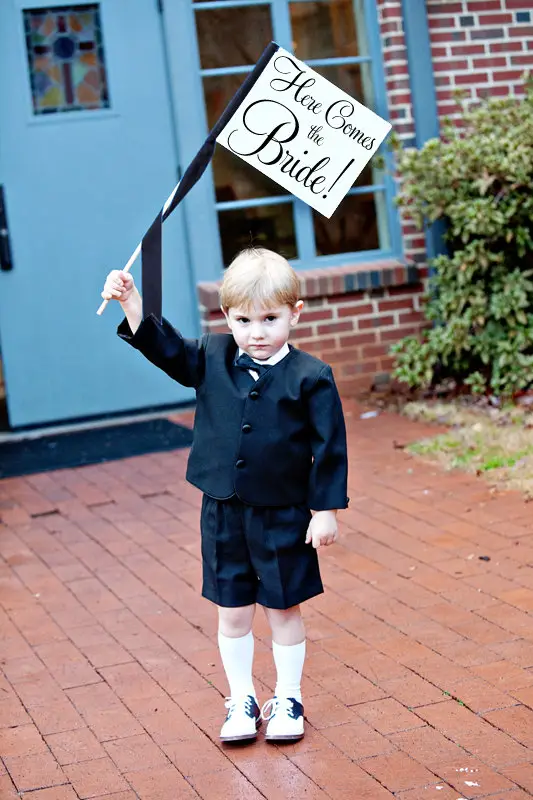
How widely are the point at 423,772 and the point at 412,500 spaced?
2451 millimetres

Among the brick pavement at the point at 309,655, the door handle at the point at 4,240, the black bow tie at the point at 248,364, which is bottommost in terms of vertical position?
the brick pavement at the point at 309,655

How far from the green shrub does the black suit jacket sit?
144 inches

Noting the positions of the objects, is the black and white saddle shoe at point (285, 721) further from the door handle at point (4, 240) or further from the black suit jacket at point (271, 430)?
the door handle at point (4, 240)

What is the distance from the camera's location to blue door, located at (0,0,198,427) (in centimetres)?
695

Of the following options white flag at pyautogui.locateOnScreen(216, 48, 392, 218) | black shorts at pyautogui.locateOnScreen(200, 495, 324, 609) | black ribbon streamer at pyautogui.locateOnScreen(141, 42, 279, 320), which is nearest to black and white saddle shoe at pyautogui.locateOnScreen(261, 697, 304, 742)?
black shorts at pyautogui.locateOnScreen(200, 495, 324, 609)

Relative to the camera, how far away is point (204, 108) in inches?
281

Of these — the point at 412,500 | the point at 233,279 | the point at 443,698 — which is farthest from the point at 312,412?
the point at 412,500

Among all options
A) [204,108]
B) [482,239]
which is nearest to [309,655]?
[482,239]

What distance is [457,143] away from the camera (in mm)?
6441

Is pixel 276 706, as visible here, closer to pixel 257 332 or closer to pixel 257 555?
pixel 257 555

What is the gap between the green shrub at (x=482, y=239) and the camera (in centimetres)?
645

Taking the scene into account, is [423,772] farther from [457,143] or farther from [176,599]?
[457,143]

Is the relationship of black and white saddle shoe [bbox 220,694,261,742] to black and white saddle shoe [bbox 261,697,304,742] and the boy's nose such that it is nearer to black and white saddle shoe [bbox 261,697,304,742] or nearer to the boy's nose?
black and white saddle shoe [bbox 261,697,304,742]

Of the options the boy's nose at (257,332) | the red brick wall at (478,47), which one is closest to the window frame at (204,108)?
the red brick wall at (478,47)
